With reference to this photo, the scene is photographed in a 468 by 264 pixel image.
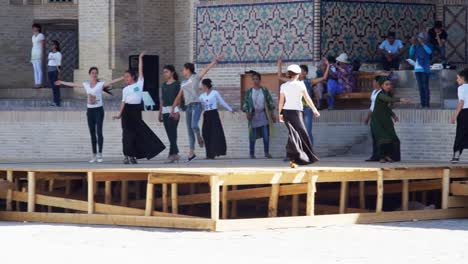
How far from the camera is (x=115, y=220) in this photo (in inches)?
632

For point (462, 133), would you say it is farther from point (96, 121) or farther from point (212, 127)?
point (96, 121)

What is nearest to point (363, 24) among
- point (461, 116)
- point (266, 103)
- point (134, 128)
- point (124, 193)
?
point (266, 103)

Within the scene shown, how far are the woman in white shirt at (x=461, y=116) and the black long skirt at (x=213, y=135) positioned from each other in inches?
129

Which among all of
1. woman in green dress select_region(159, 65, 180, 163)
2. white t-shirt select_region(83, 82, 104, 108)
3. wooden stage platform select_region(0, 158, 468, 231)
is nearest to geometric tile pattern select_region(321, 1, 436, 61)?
woman in green dress select_region(159, 65, 180, 163)

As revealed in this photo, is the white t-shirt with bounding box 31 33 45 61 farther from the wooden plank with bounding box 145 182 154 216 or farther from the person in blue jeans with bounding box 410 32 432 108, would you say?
the wooden plank with bounding box 145 182 154 216

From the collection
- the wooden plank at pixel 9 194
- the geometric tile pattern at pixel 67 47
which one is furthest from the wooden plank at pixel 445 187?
the geometric tile pattern at pixel 67 47

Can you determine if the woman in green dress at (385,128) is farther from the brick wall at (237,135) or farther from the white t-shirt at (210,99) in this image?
the white t-shirt at (210,99)

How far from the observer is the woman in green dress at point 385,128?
18297mm

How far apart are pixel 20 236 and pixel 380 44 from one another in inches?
395

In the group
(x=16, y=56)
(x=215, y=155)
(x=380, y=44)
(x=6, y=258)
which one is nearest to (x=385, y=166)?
(x=215, y=155)

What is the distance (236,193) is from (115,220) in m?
1.48

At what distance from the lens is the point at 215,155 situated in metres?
20.1

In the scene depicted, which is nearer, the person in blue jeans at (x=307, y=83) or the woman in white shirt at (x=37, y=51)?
the person in blue jeans at (x=307, y=83)

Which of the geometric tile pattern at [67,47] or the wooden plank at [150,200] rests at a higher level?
the geometric tile pattern at [67,47]
